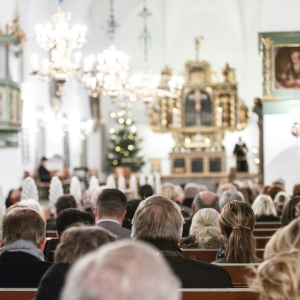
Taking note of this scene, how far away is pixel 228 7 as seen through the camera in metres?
29.9

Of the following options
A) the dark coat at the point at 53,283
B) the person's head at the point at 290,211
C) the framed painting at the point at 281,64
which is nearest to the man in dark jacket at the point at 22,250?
the dark coat at the point at 53,283

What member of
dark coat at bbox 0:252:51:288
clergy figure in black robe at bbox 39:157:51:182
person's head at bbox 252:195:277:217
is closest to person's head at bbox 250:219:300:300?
dark coat at bbox 0:252:51:288

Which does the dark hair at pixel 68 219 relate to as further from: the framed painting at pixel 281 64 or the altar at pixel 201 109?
the altar at pixel 201 109

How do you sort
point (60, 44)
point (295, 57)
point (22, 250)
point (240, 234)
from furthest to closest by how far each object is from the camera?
point (295, 57) → point (60, 44) → point (240, 234) → point (22, 250)

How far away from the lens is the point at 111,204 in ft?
18.1

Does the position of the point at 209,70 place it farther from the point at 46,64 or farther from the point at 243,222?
the point at 243,222

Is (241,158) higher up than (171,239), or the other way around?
(241,158)

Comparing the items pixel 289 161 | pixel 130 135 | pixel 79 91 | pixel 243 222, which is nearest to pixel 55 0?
pixel 79 91

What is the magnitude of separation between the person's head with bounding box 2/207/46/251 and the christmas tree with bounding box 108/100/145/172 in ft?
78.4

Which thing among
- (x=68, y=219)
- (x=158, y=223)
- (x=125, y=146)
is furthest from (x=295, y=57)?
(x=158, y=223)

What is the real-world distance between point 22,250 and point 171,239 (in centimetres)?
91

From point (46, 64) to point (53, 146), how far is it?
10.6 metres

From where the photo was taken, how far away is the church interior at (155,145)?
3.44 m

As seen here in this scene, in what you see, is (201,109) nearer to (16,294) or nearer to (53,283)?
(16,294)
